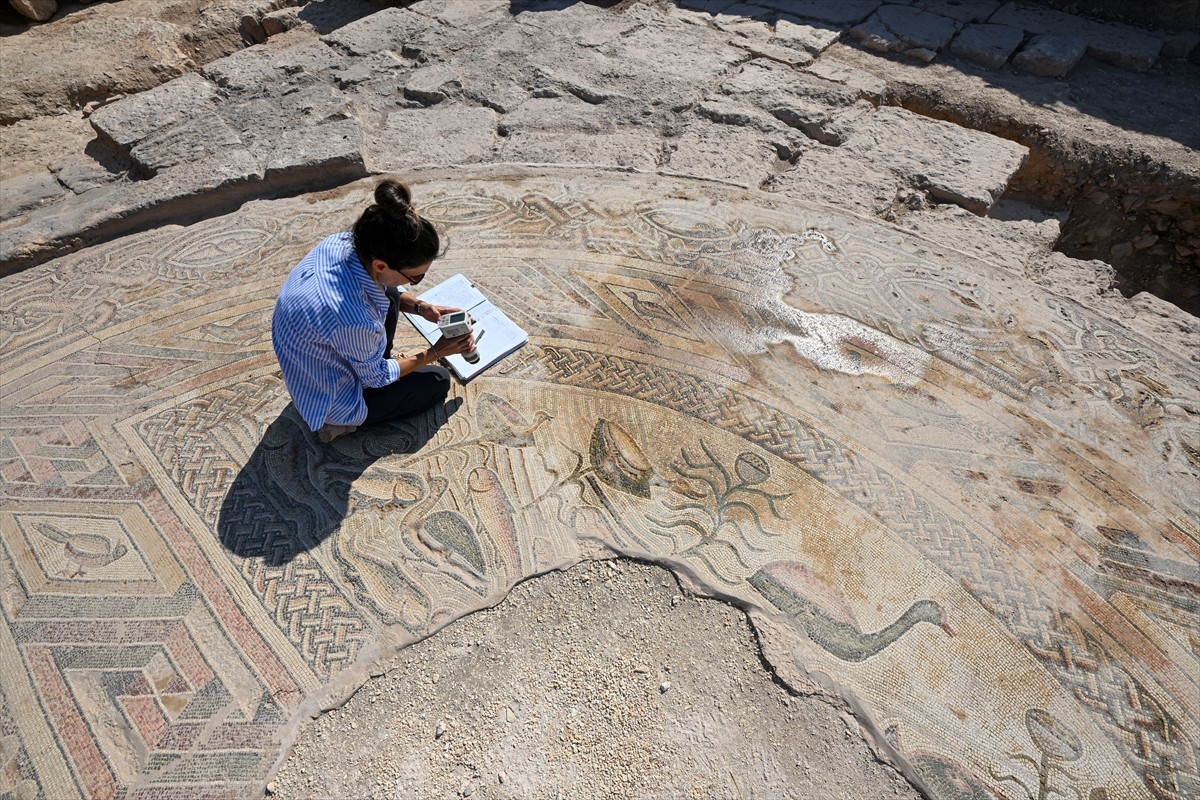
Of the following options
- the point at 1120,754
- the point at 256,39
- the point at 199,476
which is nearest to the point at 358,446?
the point at 199,476

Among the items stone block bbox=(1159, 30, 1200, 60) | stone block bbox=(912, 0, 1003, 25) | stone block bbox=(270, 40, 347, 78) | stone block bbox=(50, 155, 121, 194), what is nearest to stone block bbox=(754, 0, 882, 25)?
stone block bbox=(912, 0, 1003, 25)

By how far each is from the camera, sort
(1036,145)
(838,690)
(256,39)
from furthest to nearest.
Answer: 1. (256,39)
2. (1036,145)
3. (838,690)

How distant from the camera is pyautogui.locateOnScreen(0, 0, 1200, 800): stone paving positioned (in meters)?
2.02

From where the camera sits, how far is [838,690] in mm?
2076

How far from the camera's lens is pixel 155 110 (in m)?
4.35

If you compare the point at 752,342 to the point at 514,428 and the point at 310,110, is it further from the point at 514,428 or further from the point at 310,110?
the point at 310,110

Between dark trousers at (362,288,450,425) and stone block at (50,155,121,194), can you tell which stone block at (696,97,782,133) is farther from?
stone block at (50,155,121,194)

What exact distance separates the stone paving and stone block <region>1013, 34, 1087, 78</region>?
1489 millimetres

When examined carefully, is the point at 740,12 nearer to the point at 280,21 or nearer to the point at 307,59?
the point at 307,59

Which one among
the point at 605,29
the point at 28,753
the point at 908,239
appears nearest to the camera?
the point at 28,753

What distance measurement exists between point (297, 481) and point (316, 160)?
2.12 m

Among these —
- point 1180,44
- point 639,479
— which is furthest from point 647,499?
point 1180,44

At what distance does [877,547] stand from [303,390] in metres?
1.99

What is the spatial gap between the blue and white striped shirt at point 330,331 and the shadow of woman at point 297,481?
0.66 feet
